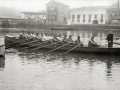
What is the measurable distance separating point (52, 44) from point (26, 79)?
999cm

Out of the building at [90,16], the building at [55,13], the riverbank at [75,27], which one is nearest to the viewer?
the riverbank at [75,27]

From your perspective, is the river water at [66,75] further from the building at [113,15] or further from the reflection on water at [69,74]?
the building at [113,15]

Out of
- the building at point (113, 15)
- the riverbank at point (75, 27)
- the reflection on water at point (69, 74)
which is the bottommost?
the reflection on water at point (69, 74)

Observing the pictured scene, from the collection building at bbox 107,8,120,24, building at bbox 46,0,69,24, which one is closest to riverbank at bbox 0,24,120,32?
building at bbox 107,8,120,24

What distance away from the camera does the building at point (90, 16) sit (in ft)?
246

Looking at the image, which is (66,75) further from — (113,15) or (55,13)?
(55,13)

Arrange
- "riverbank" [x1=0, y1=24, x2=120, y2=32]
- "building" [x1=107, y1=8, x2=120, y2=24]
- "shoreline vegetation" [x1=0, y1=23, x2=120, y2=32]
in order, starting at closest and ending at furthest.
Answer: "riverbank" [x1=0, y1=24, x2=120, y2=32] → "shoreline vegetation" [x1=0, y1=23, x2=120, y2=32] → "building" [x1=107, y1=8, x2=120, y2=24]

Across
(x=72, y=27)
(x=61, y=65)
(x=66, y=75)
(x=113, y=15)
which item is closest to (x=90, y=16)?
(x=113, y=15)

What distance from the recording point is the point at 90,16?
7725cm

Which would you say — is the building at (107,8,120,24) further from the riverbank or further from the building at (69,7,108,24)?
the riverbank

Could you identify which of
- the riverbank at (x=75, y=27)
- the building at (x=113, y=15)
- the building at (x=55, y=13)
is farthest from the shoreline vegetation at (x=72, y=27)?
the building at (x=55, y=13)

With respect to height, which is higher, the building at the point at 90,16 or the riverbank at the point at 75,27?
the building at the point at 90,16

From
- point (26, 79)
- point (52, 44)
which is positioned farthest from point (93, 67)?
point (52, 44)

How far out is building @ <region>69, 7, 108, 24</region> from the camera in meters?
75.1
